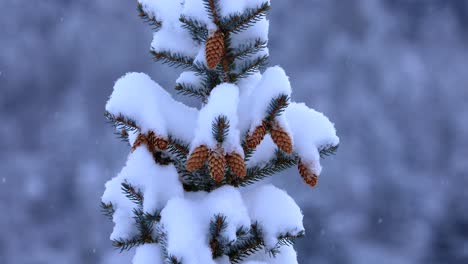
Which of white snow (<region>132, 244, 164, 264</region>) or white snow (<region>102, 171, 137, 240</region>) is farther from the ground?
white snow (<region>102, 171, 137, 240</region>)

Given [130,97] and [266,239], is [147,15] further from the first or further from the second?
[266,239]

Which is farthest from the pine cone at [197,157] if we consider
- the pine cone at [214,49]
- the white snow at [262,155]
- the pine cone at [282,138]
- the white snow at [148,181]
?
the white snow at [262,155]

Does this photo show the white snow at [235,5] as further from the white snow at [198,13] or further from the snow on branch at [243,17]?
the white snow at [198,13]

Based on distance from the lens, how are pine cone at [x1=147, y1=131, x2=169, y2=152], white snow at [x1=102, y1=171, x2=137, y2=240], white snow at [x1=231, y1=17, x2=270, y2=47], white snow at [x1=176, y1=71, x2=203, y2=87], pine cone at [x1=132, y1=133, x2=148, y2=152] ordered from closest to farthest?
pine cone at [x1=147, y1=131, x2=169, y2=152], pine cone at [x1=132, y1=133, x2=148, y2=152], white snow at [x1=102, y1=171, x2=137, y2=240], white snow at [x1=231, y1=17, x2=270, y2=47], white snow at [x1=176, y1=71, x2=203, y2=87]

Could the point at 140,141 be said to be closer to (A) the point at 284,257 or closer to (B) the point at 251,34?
(B) the point at 251,34

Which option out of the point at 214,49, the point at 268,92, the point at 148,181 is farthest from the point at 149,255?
the point at 214,49

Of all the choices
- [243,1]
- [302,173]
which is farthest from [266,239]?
[243,1]

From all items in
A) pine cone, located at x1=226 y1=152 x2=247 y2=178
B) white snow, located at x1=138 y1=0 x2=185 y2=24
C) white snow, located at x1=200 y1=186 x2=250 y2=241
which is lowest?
white snow, located at x1=200 y1=186 x2=250 y2=241

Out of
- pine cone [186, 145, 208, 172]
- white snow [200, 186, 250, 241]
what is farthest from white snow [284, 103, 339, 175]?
pine cone [186, 145, 208, 172]

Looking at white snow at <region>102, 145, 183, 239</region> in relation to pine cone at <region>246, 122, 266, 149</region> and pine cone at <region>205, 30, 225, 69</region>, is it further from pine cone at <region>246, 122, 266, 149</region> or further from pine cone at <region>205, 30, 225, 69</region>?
pine cone at <region>205, 30, 225, 69</region>
